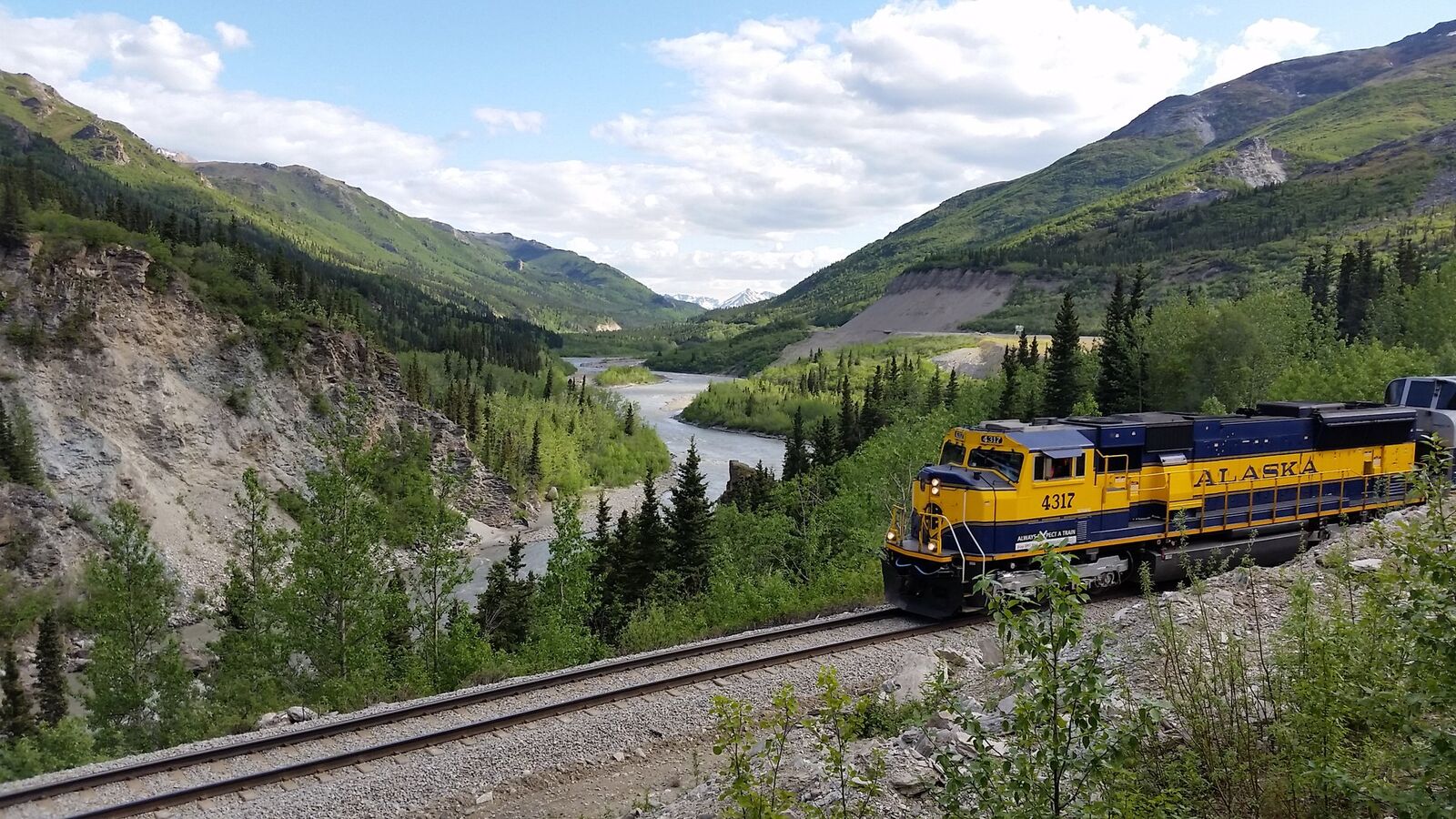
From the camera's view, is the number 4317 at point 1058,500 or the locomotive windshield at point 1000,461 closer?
the locomotive windshield at point 1000,461

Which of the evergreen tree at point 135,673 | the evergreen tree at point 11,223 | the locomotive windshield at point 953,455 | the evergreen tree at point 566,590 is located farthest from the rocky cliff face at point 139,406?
the locomotive windshield at point 953,455

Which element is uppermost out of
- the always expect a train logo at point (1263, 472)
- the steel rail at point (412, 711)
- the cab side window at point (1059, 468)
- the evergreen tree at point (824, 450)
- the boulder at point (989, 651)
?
the cab side window at point (1059, 468)

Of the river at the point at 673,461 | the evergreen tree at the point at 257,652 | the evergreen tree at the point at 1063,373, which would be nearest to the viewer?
the evergreen tree at the point at 257,652

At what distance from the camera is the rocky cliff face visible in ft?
166

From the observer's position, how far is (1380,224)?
154 metres

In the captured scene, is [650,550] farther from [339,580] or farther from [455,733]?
[455,733]

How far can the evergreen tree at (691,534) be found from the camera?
39031 mm

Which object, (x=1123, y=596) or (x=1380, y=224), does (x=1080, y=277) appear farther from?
(x=1123, y=596)

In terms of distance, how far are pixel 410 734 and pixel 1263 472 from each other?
20.1 m

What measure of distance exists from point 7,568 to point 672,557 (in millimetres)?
38252

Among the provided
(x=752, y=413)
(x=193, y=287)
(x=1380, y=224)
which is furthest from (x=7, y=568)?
(x=1380, y=224)

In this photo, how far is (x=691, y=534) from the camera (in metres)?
40.5

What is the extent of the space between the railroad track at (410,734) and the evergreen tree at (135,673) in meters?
12.7

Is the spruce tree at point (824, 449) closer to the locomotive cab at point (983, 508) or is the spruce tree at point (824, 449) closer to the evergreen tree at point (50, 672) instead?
the locomotive cab at point (983, 508)
